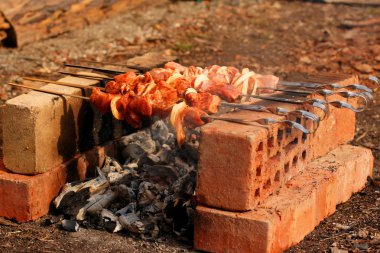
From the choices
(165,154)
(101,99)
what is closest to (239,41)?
(165,154)

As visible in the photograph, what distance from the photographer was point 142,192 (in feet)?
19.2

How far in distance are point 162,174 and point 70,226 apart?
900 millimetres

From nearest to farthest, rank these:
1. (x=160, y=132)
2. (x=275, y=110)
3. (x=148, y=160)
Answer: (x=275, y=110) < (x=148, y=160) < (x=160, y=132)

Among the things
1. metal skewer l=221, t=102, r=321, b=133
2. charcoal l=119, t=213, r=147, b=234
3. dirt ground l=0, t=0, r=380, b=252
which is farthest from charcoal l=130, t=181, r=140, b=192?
dirt ground l=0, t=0, r=380, b=252

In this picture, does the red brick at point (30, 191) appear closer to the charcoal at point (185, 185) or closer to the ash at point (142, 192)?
the ash at point (142, 192)

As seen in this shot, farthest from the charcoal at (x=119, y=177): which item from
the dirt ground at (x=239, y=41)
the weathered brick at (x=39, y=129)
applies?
the dirt ground at (x=239, y=41)

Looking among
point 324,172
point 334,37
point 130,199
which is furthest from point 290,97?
point 334,37

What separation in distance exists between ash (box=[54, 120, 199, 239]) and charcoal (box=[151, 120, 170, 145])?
3 centimetres

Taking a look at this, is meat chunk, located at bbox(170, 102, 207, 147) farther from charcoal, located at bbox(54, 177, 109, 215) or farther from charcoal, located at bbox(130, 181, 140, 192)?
charcoal, located at bbox(54, 177, 109, 215)

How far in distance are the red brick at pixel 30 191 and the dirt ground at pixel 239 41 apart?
8.40 ft

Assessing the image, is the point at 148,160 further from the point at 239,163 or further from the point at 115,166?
the point at 239,163

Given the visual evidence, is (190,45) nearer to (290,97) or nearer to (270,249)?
(290,97)

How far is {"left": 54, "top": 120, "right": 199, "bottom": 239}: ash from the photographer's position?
18.4 ft

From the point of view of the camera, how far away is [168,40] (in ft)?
38.1
